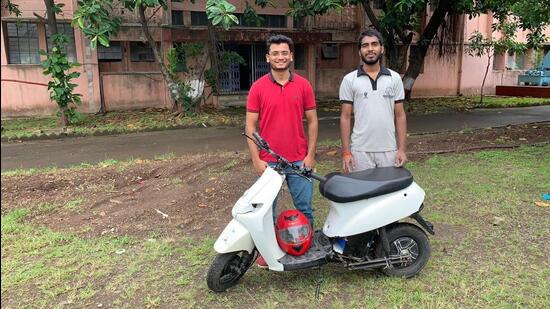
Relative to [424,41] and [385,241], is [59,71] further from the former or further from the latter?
[424,41]

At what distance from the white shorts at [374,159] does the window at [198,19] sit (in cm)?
1160

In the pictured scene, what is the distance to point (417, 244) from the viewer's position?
11.4 ft

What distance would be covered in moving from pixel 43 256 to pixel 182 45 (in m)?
9.86

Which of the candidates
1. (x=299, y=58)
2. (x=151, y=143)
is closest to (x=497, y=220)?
(x=151, y=143)

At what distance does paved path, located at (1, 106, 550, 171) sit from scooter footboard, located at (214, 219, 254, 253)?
17.7ft

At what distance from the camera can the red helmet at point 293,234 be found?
10.6ft

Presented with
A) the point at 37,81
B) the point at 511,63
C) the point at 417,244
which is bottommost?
the point at 417,244

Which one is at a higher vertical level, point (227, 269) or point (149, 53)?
point (149, 53)

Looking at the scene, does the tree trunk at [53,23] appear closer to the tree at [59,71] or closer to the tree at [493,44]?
the tree at [59,71]

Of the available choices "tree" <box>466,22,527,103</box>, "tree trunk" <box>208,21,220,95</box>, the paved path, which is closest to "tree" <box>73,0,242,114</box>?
the paved path

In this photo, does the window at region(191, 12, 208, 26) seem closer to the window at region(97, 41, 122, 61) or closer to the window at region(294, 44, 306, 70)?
the window at region(97, 41, 122, 61)

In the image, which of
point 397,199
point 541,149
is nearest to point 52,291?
point 397,199

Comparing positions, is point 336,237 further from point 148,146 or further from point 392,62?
point 392,62

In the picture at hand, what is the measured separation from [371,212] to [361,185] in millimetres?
195
